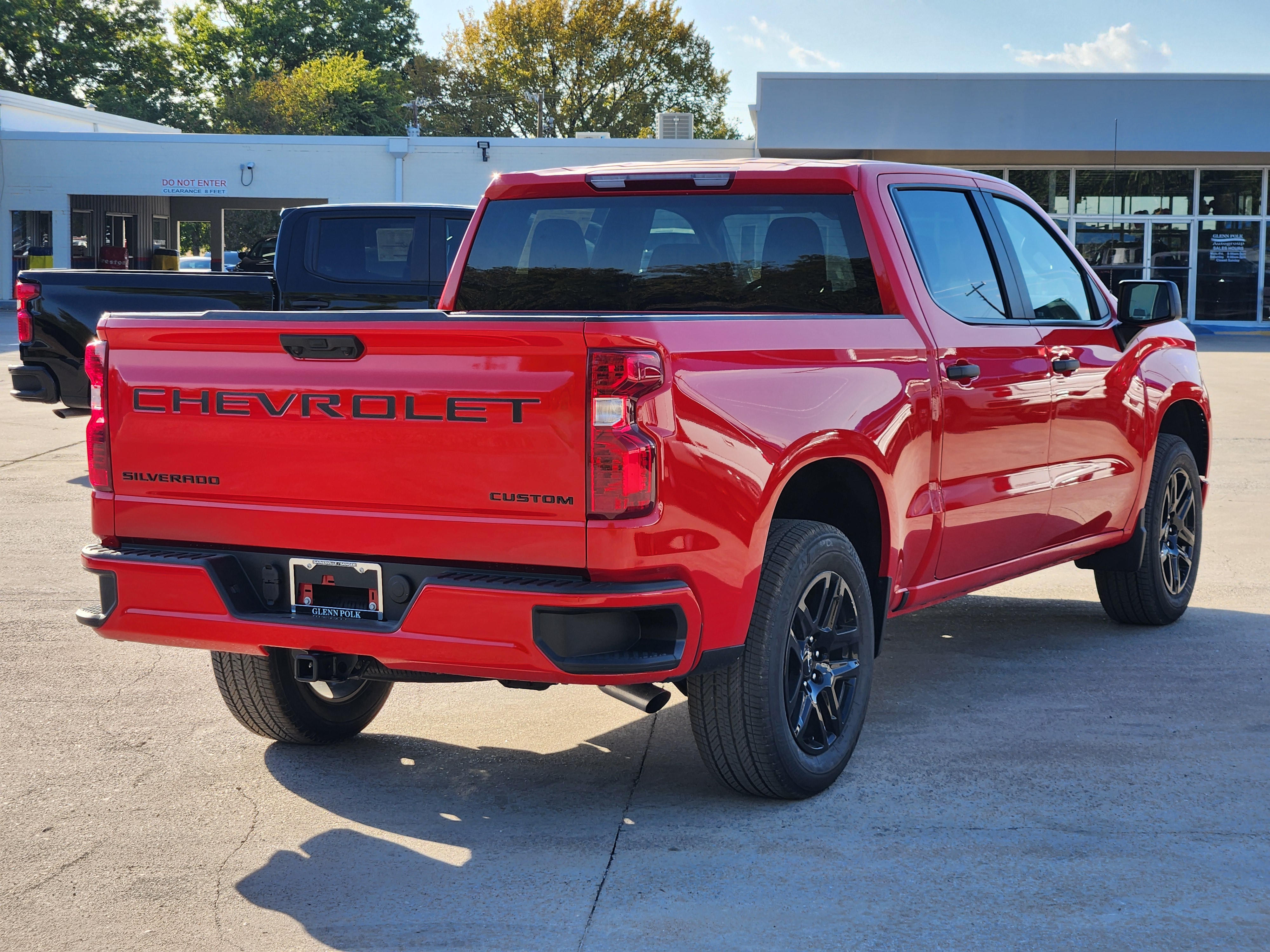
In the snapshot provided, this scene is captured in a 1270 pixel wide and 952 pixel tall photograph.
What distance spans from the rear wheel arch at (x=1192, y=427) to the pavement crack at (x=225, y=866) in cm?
453

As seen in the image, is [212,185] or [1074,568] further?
[212,185]

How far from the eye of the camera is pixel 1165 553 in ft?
22.6

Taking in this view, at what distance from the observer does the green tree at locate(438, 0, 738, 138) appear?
205 feet

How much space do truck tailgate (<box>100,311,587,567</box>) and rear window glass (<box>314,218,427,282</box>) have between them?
24.6ft

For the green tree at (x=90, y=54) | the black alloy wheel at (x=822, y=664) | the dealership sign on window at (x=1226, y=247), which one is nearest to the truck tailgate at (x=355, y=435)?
the black alloy wheel at (x=822, y=664)

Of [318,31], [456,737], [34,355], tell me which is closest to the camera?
[456,737]

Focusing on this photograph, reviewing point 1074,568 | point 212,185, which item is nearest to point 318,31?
point 212,185

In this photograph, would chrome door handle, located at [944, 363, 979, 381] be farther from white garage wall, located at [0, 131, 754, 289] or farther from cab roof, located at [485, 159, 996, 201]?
white garage wall, located at [0, 131, 754, 289]

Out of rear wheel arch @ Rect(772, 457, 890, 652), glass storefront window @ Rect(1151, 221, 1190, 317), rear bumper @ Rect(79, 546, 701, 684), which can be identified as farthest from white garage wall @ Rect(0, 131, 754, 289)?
rear bumper @ Rect(79, 546, 701, 684)

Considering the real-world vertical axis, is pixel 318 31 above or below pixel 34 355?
above

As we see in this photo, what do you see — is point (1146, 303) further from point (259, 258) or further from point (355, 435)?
point (259, 258)

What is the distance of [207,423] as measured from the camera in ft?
13.6

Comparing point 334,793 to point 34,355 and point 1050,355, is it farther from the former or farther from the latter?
point 34,355

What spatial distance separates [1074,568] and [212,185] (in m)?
30.6
